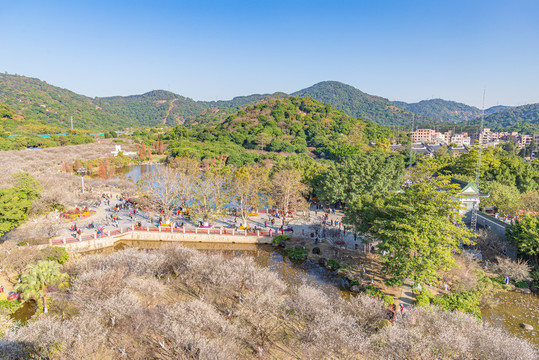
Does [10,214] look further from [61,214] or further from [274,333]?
[274,333]

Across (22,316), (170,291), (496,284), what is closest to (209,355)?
(170,291)

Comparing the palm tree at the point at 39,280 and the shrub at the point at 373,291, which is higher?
the palm tree at the point at 39,280

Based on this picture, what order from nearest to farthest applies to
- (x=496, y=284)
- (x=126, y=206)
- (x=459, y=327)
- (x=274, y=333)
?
(x=459, y=327), (x=274, y=333), (x=496, y=284), (x=126, y=206)

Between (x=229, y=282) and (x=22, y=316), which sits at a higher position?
(x=229, y=282)

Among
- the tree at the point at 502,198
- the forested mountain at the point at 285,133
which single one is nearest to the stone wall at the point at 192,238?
the tree at the point at 502,198

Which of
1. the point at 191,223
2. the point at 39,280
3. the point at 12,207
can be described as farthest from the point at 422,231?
the point at 12,207

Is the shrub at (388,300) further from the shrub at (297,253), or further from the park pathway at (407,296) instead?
the shrub at (297,253)
